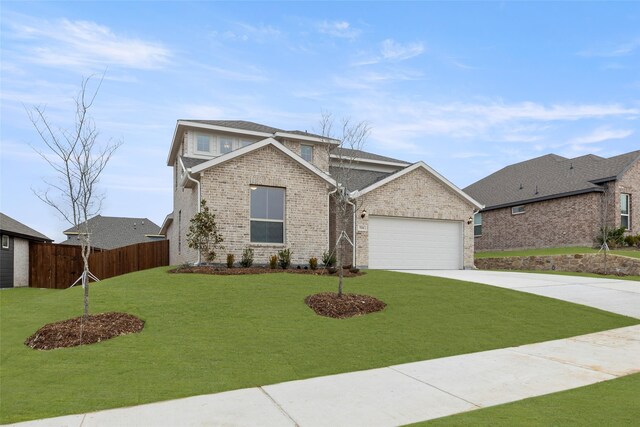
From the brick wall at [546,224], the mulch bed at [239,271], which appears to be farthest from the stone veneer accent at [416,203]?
the brick wall at [546,224]

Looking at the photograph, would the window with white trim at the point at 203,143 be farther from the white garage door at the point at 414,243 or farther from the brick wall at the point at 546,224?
the brick wall at the point at 546,224

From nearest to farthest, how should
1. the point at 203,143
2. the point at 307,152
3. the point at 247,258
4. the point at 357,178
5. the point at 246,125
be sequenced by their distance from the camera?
the point at 247,258 → the point at 203,143 → the point at 357,178 → the point at 307,152 → the point at 246,125

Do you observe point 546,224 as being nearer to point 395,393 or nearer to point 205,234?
point 205,234

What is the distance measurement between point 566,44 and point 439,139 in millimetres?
6847

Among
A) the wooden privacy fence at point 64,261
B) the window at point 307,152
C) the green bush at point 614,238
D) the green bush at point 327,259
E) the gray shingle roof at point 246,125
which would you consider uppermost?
the gray shingle roof at point 246,125

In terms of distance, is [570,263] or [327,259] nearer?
[327,259]

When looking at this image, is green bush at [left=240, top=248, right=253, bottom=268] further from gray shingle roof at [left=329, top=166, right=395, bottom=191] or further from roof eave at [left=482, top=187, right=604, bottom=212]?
roof eave at [left=482, top=187, right=604, bottom=212]

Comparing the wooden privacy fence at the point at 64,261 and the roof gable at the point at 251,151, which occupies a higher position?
the roof gable at the point at 251,151

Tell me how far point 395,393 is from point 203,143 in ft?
61.6

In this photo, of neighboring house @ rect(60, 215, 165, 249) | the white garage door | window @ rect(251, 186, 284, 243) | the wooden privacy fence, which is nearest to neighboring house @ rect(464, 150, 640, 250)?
the white garage door

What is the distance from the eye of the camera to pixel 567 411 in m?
4.68

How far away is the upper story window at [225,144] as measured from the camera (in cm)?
2234

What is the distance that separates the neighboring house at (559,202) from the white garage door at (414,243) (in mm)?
9062

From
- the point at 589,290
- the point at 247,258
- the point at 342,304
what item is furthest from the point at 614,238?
the point at 342,304
